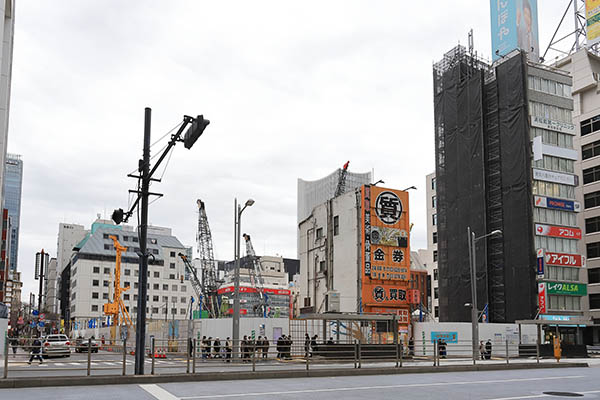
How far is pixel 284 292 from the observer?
655 ft

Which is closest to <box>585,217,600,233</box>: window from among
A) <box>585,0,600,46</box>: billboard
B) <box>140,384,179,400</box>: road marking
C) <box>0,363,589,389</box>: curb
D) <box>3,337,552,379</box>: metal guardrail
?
<box>585,0,600,46</box>: billboard

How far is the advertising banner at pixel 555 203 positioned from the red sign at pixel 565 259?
4893mm

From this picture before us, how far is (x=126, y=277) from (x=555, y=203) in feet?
349

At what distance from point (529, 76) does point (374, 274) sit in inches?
1271

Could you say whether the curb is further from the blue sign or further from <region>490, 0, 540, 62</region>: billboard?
<region>490, 0, 540, 62</region>: billboard

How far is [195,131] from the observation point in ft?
58.2

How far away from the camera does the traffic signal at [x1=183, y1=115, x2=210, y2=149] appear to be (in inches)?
690

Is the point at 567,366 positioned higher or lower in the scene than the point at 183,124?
lower

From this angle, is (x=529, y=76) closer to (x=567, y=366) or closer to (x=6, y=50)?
(x=567, y=366)

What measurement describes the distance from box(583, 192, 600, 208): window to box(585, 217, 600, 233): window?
1.72 metres

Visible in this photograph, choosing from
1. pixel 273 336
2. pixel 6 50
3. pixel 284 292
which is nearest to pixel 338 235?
pixel 273 336

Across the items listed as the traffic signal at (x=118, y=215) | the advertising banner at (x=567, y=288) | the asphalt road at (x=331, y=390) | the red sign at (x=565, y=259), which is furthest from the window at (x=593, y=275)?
the traffic signal at (x=118, y=215)

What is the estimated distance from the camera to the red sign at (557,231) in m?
63.1

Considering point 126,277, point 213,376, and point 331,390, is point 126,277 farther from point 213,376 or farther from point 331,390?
point 331,390
